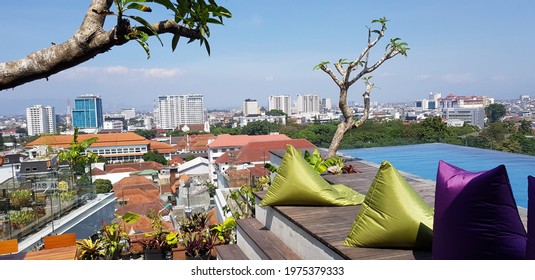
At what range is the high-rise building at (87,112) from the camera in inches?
4432

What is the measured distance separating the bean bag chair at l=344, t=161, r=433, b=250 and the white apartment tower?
12908cm

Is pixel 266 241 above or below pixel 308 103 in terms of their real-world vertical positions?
below

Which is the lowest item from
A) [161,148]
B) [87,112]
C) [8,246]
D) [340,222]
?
[161,148]

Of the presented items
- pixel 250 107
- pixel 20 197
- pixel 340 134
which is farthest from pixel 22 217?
pixel 250 107

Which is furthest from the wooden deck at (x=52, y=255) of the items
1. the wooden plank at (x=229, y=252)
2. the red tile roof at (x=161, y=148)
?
the red tile roof at (x=161, y=148)

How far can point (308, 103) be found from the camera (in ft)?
433

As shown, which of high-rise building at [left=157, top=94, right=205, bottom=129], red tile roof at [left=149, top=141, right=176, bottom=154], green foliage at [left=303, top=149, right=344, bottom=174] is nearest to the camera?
green foliage at [left=303, top=149, right=344, bottom=174]

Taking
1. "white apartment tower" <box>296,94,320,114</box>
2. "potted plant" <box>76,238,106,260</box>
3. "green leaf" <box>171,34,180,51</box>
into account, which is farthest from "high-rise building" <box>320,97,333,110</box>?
"green leaf" <box>171,34,180,51</box>

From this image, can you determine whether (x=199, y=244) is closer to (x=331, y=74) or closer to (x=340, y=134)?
(x=340, y=134)

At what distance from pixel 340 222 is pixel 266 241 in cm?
59

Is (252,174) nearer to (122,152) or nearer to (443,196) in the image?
(443,196)

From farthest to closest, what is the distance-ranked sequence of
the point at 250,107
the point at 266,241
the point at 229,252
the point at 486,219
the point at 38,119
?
the point at 250,107, the point at 38,119, the point at 229,252, the point at 266,241, the point at 486,219

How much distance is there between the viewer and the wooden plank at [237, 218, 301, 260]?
2.45 meters

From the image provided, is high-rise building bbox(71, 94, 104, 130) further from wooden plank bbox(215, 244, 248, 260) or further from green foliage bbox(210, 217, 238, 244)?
wooden plank bbox(215, 244, 248, 260)
